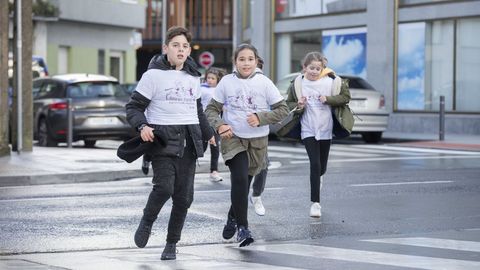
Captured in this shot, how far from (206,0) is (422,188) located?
64766mm

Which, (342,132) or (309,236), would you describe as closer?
(309,236)

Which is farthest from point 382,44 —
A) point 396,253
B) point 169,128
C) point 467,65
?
point 169,128

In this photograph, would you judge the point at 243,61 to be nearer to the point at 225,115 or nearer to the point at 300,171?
the point at 225,115

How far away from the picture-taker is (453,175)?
16953 millimetres

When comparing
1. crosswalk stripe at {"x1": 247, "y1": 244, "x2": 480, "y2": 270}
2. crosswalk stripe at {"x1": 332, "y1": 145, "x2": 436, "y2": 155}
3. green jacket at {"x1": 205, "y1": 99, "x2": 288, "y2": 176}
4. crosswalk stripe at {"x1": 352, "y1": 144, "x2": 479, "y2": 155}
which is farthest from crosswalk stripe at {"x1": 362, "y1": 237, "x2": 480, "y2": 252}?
crosswalk stripe at {"x1": 352, "y1": 144, "x2": 479, "y2": 155}

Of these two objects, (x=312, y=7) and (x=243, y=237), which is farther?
(x=312, y=7)

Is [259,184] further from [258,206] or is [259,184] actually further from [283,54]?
[283,54]

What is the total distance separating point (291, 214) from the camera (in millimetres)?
12234

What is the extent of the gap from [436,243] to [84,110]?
606 inches

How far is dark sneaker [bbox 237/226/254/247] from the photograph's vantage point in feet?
31.9

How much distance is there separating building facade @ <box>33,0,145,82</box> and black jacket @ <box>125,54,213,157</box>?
122ft

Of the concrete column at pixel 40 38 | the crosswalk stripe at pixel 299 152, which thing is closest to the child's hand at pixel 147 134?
the crosswalk stripe at pixel 299 152

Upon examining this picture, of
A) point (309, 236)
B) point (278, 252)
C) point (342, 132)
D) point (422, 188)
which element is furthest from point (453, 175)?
point (278, 252)

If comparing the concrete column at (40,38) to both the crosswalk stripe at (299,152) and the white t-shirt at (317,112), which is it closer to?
the crosswalk stripe at (299,152)
